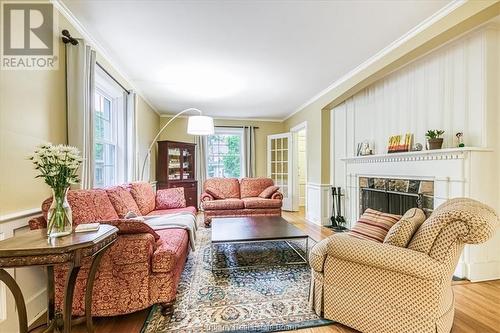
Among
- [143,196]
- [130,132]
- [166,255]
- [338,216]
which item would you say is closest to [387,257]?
[166,255]

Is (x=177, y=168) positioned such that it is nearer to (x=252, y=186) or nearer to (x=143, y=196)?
(x=252, y=186)

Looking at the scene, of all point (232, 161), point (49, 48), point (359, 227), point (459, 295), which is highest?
point (49, 48)

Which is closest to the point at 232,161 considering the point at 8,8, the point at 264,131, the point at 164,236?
the point at 264,131

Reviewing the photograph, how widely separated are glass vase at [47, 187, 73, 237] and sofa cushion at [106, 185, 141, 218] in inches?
45.4

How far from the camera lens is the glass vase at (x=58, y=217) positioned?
1.45 metres

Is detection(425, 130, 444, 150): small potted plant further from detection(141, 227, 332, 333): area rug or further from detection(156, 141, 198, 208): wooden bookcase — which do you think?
detection(156, 141, 198, 208): wooden bookcase

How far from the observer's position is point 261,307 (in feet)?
6.51

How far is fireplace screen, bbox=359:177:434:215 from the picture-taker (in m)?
2.95

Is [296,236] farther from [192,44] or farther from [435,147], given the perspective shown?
[192,44]

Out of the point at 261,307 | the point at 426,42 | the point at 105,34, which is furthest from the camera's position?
the point at 105,34

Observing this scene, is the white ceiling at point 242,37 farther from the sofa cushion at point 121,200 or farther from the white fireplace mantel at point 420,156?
the sofa cushion at point 121,200

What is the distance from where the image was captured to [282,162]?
678 centimetres

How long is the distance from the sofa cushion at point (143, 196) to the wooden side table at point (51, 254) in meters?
1.79

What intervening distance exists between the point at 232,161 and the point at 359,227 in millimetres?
5190
